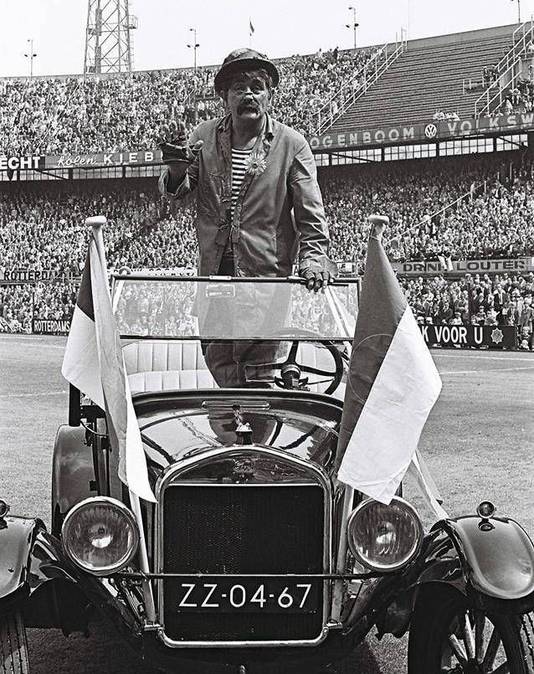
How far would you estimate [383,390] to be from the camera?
314 cm

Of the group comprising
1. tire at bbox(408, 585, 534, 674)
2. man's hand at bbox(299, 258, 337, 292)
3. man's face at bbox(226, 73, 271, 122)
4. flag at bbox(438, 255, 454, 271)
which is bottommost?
tire at bbox(408, 585, 534, 674)

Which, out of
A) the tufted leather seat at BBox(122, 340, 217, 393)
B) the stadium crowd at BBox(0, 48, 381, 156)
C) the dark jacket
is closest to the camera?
the tufted leather seat at BBox(122, 340, 217, 393)

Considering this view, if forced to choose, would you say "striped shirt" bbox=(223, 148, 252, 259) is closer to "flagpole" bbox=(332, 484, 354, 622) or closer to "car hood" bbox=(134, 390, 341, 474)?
"car hood" bbox=(134, 390, 341, 474)

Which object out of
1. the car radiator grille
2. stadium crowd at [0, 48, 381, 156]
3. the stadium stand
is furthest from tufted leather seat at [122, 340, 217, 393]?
stadium crowd at [0, 48, 381, 156]

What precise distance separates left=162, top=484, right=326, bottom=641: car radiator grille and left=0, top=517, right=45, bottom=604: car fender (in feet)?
1.38

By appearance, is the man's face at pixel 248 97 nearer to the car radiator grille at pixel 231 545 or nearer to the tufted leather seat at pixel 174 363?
the tufted leather seat at pixel 174 363

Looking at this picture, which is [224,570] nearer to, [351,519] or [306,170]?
[351,519]

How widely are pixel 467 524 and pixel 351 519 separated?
0.42m

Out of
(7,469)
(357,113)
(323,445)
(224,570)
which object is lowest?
(7,469)

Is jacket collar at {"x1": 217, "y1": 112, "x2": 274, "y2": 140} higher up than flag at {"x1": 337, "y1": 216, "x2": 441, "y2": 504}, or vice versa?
jacket collar at {"x1": 217, "y1": 112, "x2": 274, "y2": 140}

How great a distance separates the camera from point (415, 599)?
319 centimetres

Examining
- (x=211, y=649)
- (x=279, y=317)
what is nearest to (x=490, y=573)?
(x=211, y=649)

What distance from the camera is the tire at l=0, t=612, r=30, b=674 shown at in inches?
111

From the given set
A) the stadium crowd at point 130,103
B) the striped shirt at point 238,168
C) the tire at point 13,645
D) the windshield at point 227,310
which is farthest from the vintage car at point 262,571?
the stadium crowd at point 130,103
